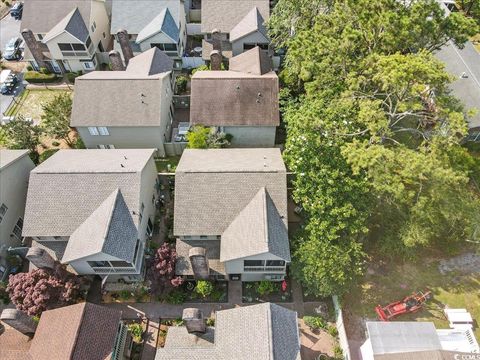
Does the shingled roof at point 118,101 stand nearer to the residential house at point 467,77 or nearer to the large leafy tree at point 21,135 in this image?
the large leafy tree at point 21,135

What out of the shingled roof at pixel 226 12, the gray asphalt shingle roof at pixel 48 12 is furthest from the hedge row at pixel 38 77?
the shingled roof at pixel 226 12

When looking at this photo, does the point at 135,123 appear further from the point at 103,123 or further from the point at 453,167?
the point at 453,167

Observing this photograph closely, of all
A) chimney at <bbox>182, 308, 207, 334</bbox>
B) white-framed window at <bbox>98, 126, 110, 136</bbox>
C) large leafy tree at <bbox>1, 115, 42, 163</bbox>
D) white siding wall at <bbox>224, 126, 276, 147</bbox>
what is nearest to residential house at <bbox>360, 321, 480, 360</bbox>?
chimney at <bbox>182, 308, 207, 334</bbox>

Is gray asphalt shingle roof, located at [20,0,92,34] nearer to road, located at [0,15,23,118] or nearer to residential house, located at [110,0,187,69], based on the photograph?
residential house, located at [110,0,187,69]

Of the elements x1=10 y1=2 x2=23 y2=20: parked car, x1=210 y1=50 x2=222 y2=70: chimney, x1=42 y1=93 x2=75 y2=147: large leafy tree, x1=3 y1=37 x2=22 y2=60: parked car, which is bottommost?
x1=42 y1=93 x2=75 y2=147: large leafy tree

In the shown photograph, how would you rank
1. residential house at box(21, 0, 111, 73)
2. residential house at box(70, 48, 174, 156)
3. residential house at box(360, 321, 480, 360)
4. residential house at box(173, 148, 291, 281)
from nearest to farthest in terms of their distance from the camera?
residential house at box(360, 321, 480, 360) → residential house at box(173, 148, 291, 281) → residential house at box(70, 48, 174, 156) → residential house at box(21, 0, 111, 73)

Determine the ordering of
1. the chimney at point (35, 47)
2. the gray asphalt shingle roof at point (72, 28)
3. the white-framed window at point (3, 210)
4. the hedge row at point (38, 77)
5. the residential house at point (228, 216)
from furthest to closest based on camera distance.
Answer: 1. the hedge row at point (38, 77)
2. the chimney at point (35, 47)
3. the gray asphalt shingle roof at point (72, 28)
4. the white-framed window at point (3, 210)
5. the residential house at point (228, 216)

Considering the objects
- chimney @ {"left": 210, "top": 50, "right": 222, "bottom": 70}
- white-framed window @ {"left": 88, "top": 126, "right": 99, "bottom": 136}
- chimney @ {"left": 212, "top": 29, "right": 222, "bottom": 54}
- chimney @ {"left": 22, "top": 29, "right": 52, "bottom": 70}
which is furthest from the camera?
chimney @ {"left": 22, "top": 29, "right": 52, "bottom": 70}

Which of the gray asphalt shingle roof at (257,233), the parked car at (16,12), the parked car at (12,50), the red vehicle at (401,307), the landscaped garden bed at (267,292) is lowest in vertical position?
the red vehicle at (401,307)
